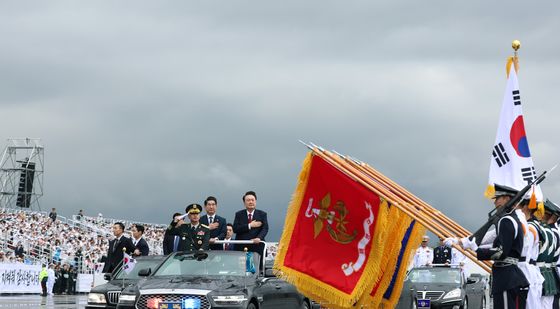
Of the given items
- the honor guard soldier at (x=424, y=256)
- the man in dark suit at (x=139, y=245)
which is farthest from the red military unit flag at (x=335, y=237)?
the honor guard soldier at (x=424, y=256)

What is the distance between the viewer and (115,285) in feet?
57.2

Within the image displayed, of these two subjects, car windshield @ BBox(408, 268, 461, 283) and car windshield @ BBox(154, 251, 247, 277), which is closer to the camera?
car windshield @ BBox(154, 251, 247, 277)

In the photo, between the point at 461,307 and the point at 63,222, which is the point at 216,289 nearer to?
the point at 461,307

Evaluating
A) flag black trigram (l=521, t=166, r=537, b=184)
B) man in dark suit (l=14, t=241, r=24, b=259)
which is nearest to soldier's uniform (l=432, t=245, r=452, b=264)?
flag black trigram (l=521, t=166, r=537, b=184)

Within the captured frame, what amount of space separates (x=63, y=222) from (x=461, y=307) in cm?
3491

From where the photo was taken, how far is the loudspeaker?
3078 inches

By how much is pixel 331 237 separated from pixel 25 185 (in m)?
70.3

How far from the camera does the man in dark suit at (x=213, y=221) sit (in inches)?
651

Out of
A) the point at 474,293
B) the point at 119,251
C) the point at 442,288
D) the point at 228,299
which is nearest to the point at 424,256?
the point at 474,293

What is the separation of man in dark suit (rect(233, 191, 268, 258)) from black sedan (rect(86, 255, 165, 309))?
5.00 feet

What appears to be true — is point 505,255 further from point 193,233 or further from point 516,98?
point 193,233

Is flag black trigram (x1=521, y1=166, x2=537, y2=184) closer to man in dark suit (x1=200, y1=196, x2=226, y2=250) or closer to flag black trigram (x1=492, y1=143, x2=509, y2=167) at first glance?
flag black trigram (x1=492, y1=143, x2=509, y2=167)

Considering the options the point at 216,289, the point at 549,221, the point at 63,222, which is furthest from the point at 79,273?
the point at 549,221

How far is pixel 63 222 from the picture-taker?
55250mm
